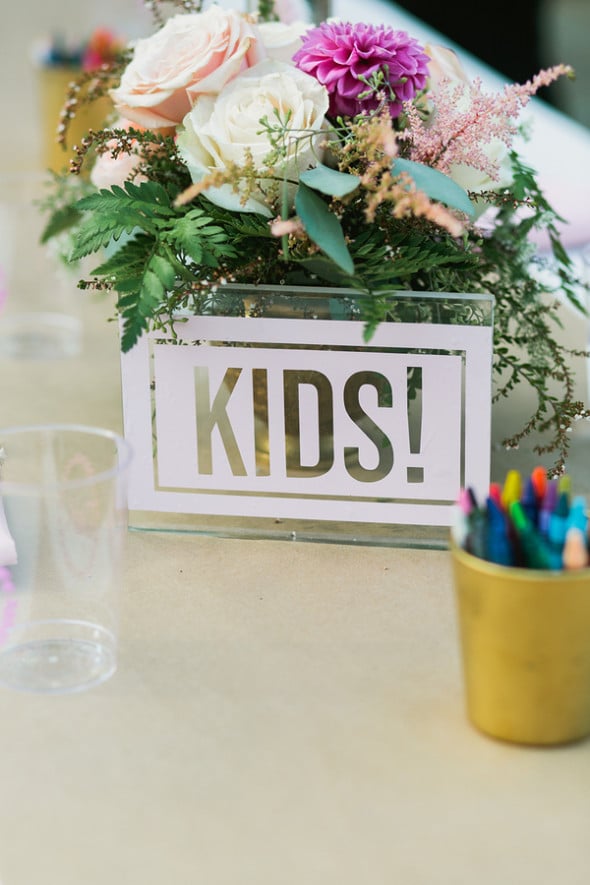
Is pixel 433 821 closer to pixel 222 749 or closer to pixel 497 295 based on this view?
pixel 222 749

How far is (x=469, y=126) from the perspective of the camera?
0.74m

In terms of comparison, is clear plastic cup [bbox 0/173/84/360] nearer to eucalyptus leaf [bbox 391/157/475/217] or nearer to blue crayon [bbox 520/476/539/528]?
eucalyptus leaf [bbox 391/157/475/217]

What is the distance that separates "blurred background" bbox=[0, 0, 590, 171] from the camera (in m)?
2.13

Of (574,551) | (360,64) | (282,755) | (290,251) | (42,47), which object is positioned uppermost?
(42,47)

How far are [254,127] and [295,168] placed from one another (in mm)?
39

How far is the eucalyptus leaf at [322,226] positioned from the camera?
0.69 m

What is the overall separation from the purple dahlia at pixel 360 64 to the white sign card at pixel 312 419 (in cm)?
16

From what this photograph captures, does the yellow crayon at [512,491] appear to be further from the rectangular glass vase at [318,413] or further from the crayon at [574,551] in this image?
the rectangular glass vase at [318,413]

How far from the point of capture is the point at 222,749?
0.58 metres

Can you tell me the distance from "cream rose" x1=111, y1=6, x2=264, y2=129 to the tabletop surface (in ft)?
1.05

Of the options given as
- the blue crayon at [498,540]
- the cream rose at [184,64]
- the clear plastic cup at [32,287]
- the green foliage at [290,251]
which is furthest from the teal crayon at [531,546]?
the clear plastic cup at [32,287]

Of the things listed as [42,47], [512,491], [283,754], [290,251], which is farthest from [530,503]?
[42,47]

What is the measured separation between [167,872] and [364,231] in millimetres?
445

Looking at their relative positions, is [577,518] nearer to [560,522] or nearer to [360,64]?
[560,522]
